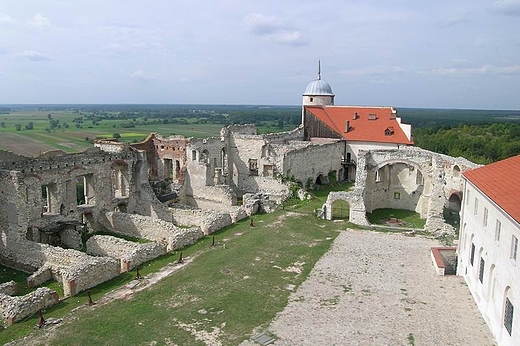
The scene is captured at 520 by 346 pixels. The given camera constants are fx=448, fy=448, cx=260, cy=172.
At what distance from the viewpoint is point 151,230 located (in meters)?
26.0

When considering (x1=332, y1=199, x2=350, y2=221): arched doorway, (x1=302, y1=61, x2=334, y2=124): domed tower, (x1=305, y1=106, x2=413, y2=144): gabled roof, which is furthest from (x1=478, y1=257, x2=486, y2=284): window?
(x1=302, y1=61, x2=334, y2=124): domed tower

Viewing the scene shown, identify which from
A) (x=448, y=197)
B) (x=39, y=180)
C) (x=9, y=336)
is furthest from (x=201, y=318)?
(x=448, y=197)

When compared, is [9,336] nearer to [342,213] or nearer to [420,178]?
[342,213]

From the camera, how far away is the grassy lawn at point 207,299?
563 inches

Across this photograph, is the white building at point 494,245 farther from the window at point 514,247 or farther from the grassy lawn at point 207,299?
the grassy lawn at point 207,299

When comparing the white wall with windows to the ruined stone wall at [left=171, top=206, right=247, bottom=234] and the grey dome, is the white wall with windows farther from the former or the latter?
the grey dome

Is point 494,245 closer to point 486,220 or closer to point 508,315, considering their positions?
point 486,220

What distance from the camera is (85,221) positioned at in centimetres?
2842

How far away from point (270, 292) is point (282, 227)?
911cm

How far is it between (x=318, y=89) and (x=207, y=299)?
39.8 meters

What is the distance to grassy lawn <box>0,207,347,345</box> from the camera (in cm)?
1431

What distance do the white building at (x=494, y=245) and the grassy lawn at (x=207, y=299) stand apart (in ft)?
22.1

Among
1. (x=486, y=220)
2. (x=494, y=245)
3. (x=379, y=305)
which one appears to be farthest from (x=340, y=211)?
(x=494, y=245)

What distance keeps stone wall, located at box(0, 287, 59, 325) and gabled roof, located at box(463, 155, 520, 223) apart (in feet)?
53.5
